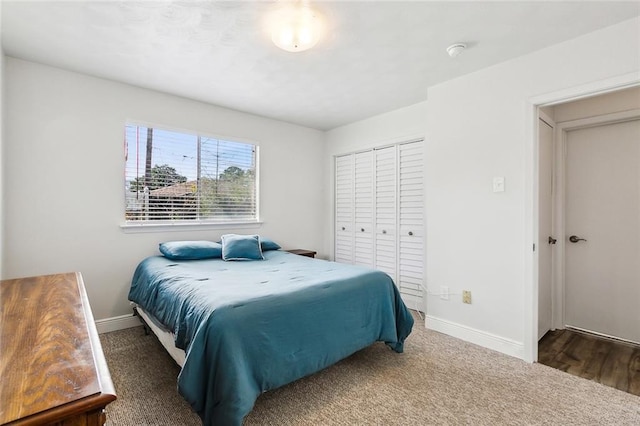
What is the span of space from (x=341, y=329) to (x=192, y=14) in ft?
7.35

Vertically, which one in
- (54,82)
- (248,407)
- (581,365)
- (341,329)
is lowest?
(581,365)

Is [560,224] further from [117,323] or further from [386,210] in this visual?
[117,323]

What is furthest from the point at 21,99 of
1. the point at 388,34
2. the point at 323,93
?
the point at 388,34

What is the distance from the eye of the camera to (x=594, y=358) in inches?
96.0

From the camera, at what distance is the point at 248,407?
152 centimetres

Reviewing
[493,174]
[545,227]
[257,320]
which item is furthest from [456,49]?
[257,320]

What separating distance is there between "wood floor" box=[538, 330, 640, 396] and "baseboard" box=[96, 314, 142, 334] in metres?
3.63

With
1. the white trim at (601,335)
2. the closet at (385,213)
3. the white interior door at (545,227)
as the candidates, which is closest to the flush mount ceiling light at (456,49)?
the white interior door at (545,227)

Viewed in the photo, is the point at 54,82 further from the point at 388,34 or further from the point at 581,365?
the point at 581,365

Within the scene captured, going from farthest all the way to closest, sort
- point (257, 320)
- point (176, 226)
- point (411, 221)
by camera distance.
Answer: point (411, 221) → point (176, 226) → point (257, 320)

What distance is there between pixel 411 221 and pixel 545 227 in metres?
1.27

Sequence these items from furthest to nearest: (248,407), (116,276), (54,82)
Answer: (116,276) → (54,82) → (248,407)

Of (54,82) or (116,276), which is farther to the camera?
(116,276)

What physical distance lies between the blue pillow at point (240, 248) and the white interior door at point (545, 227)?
105 inches
